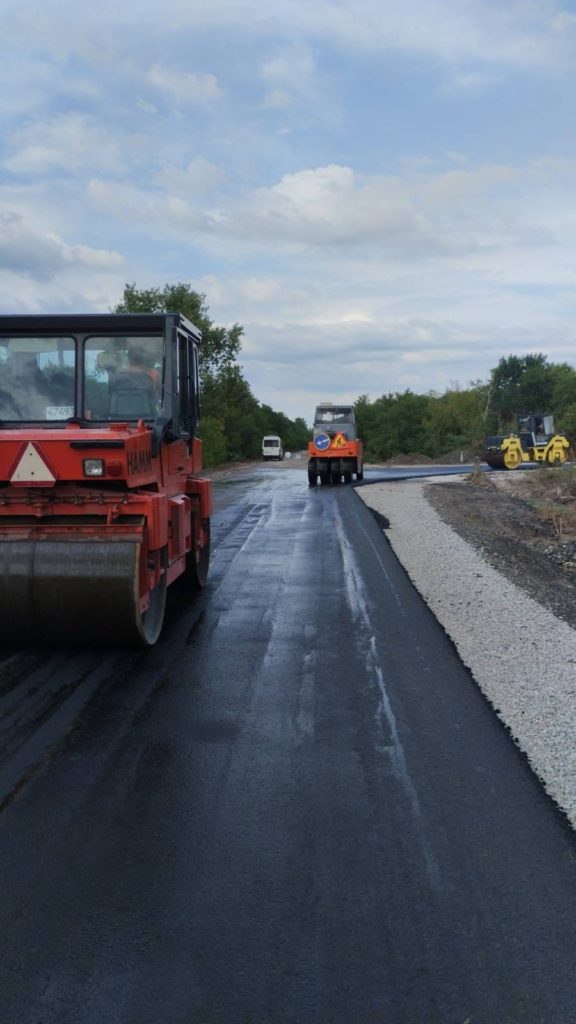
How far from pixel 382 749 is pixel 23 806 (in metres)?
2.19

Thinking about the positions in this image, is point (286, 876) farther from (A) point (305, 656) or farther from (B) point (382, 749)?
(A) point (305, 656)

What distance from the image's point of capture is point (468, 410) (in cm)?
10406

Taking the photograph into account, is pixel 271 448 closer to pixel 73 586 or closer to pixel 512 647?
pixel 512 647

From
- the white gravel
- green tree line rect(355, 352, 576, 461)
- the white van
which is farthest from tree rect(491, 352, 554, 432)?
the white gravel

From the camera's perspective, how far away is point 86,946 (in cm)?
347

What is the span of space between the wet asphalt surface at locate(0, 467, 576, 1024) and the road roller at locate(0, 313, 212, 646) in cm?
58

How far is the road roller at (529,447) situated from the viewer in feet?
135

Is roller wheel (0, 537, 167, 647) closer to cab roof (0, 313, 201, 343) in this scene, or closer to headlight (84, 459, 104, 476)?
headlight (84, 459, 104, 476)

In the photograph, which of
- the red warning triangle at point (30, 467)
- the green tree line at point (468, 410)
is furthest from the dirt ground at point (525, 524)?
the green tree line at point (468, 410)

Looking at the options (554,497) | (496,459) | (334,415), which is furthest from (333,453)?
(496,459)

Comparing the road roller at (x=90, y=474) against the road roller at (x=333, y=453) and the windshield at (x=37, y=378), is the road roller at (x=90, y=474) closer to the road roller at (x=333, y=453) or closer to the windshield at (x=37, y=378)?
the windshield at (x=37, y=378)

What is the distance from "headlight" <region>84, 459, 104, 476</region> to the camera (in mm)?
6930

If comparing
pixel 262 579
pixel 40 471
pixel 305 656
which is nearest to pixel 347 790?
pixel 305 656

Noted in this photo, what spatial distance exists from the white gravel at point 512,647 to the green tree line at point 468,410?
5083 centimetres
